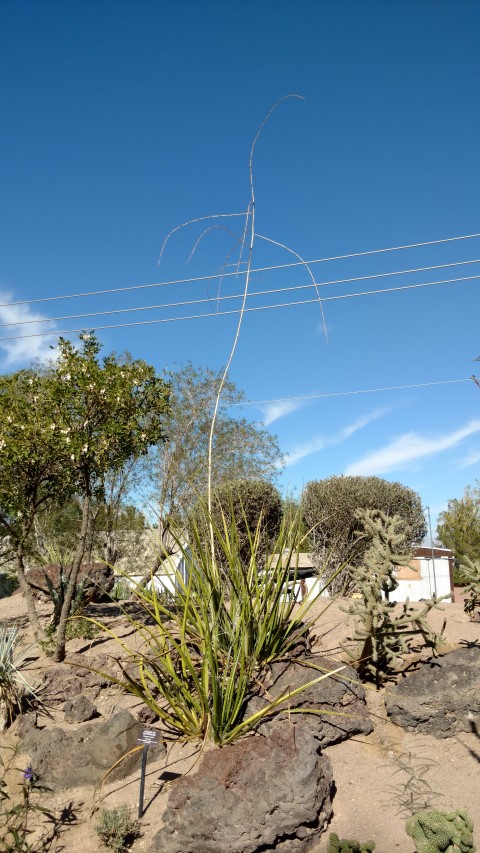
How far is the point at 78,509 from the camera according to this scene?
1933 cm

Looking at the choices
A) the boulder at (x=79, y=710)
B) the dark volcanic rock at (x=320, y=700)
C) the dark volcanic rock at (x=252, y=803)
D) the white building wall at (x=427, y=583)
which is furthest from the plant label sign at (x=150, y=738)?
the white building wall at (x=427, y=583)

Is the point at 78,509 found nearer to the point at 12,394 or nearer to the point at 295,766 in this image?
the point at 12,394

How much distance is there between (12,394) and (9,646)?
3.86 meters

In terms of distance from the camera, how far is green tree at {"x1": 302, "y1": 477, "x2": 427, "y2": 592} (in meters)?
14.2

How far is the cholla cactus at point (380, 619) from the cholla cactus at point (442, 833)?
7.32 ft

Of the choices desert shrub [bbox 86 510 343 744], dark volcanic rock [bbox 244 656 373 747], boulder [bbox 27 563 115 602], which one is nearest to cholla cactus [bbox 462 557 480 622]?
dark volcanic rock [bbox 244 656 373 747]

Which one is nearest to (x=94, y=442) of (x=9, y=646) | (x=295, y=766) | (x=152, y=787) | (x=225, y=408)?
(x=9, y=646)

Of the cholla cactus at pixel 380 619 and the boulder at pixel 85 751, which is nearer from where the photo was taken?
the boulder at pixel 85 751

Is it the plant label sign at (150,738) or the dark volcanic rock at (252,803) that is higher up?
the plant label sign at (150,738)

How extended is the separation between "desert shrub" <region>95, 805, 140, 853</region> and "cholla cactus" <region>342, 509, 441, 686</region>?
8.66 feet

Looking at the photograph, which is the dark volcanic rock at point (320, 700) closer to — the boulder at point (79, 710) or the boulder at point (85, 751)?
the boulder at point (85, 751)

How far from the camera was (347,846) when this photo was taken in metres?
4.21

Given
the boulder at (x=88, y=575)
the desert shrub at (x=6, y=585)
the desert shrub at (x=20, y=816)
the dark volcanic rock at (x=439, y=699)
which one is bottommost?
the desert shrub at (x=20, y=816)

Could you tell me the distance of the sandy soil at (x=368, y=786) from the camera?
472 cm
